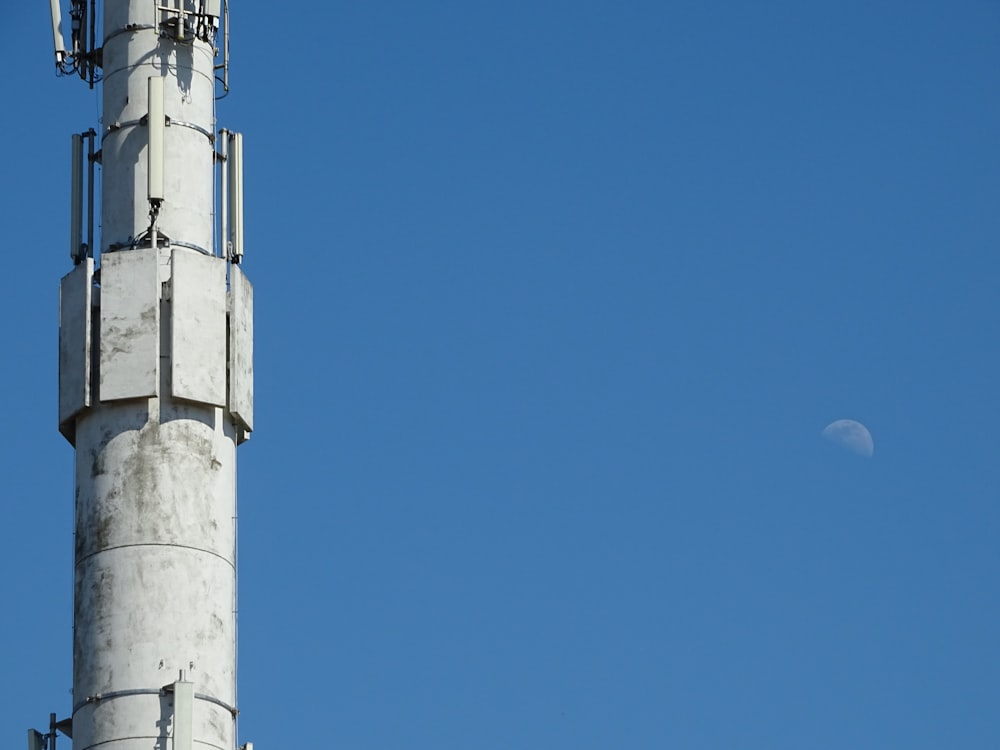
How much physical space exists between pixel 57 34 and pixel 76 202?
3.59m

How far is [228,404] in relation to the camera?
41.8 metres

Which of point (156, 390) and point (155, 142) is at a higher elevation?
point (155, 142)

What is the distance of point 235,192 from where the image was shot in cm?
4353

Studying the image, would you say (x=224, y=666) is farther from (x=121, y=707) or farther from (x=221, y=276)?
(x=221, y=276)

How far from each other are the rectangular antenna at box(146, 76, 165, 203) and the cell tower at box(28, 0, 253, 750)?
0.03m

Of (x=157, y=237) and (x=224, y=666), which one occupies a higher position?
(x=157, y=237)

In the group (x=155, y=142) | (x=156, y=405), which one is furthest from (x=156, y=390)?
(x=155, y=142)

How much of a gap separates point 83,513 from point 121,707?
A: 3.53 metres

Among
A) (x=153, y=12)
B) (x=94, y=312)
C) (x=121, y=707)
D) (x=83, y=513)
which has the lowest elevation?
(x=121, y=707)

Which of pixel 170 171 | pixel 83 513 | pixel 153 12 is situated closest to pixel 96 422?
pixel 83 513

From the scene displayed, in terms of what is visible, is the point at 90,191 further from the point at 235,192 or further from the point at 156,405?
the point at 156,405

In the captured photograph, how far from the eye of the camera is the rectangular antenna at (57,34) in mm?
44750

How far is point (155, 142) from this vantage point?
42156mm

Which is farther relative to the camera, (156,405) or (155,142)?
(155,142)
